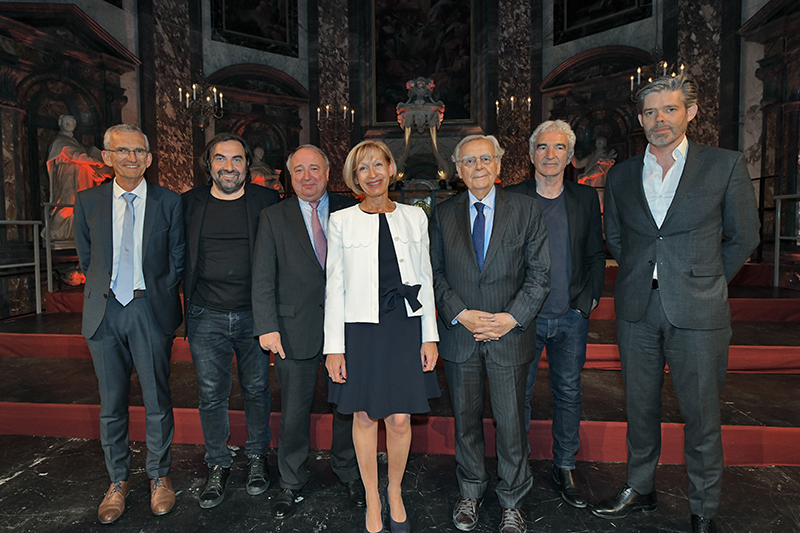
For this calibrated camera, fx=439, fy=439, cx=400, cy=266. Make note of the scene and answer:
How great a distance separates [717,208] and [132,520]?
2997mm

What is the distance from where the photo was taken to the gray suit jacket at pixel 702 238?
1.83 meters

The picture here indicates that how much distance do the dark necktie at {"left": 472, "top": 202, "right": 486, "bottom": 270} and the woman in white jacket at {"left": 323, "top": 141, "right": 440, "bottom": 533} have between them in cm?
26

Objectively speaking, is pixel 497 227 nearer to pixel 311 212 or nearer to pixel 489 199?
pixel 489 199

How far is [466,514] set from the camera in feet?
6.64

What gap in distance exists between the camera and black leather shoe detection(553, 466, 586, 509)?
2.17 m

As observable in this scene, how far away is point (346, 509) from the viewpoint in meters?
2.18

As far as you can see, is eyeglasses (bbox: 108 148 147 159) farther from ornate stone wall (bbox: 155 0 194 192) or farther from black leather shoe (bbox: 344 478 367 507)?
ornate stone wall (bbox: 155 0 194 192)

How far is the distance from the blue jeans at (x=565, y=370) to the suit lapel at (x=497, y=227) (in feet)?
1.61

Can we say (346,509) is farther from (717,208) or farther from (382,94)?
(382,94)

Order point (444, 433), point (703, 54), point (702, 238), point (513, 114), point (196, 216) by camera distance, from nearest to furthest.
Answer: point (702, 238)
point (196, 216)
point (444, 433)
point (703, 54)
point (513, 114)

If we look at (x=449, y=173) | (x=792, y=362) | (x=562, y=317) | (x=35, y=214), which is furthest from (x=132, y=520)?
(x=449, y=173)

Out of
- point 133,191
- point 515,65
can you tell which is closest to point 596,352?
Result: point 133,191

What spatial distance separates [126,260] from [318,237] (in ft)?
3.06

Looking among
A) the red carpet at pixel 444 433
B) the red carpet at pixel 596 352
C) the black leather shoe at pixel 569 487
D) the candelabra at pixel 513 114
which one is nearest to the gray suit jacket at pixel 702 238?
the black leather shoe at pixel 569 487
